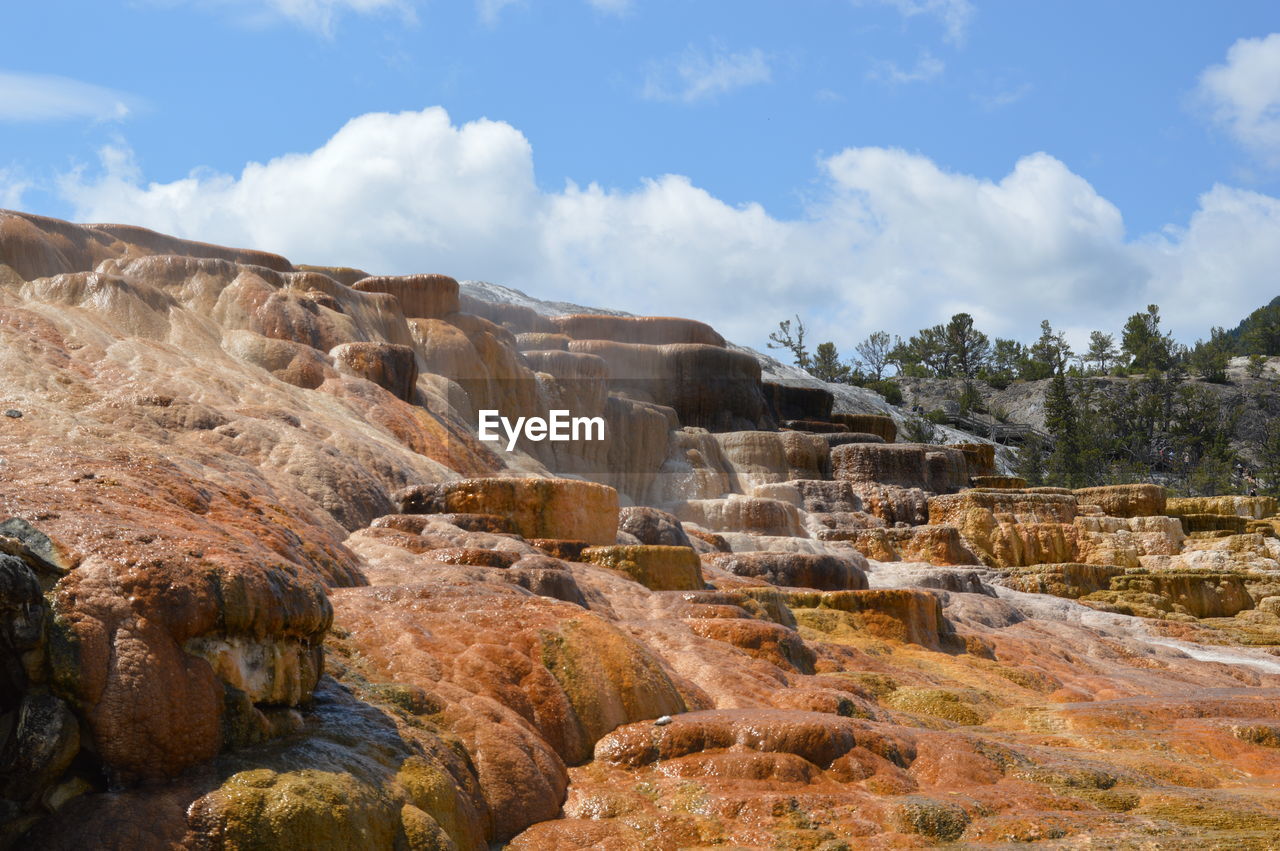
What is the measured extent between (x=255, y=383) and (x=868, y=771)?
10150mm

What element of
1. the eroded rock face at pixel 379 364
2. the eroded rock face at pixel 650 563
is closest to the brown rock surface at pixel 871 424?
the eroded rock face at pixel 379 364

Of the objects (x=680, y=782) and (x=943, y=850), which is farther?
(x=680, y=782)

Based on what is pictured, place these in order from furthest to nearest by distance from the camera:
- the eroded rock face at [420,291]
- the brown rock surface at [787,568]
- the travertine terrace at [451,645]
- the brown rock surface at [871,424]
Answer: the brown rock surface at [871,424]
the eroded rock face at [420,291]
the brown rock surface at [787,568]
the travertine terrace at [451,645]

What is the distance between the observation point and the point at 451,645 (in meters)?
6.53

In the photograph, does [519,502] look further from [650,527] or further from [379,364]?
[379,364]

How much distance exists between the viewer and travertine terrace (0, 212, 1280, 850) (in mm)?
4248

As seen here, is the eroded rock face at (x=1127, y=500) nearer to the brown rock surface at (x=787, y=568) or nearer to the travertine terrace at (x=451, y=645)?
the travertine terrace at (x=451, y=645)

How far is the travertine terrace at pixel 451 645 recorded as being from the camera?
425 centimetres

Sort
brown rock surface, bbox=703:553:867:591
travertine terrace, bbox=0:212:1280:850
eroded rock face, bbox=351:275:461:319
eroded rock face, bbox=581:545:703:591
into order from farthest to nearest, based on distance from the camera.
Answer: eroded rock face, bbox=351:275:461:319
brown rock surface, bbox=703:553:867:591
eroded rock face, bbox=581:545:703:591
travertine terrace, bbox=0:212:1280:850

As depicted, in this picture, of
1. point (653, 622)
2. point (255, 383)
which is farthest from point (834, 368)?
point (653, 622)

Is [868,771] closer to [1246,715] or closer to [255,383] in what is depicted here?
[1246,715]

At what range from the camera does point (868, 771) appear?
6270mm

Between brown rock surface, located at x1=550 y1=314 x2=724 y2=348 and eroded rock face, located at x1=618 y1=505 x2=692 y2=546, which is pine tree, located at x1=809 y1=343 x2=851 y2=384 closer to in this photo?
brown rock surface, located at x1=550 y1=314 x2=724 y2=348

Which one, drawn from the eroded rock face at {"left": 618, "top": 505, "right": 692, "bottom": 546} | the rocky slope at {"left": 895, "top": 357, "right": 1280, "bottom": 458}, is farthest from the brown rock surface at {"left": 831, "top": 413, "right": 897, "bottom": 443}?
the rocky slope at {"left": 895, "top": 357, "right": 1280, "bottom": 458}
